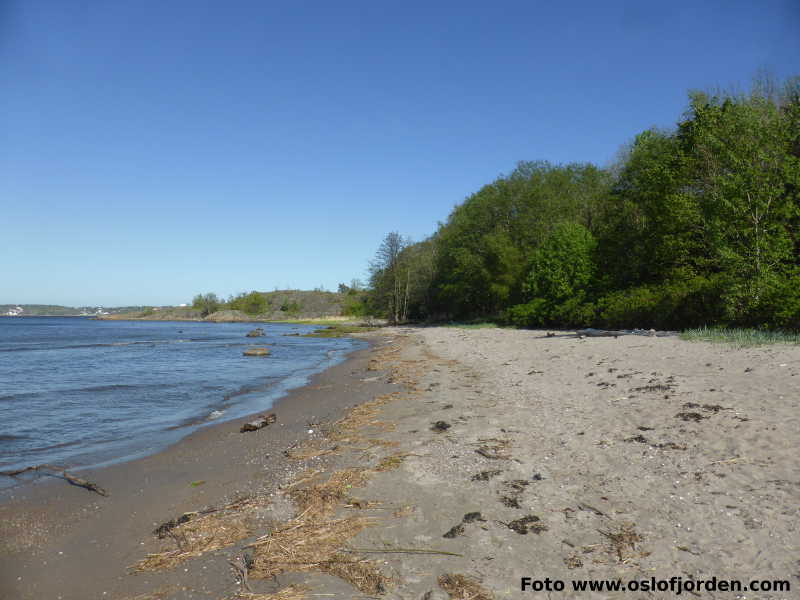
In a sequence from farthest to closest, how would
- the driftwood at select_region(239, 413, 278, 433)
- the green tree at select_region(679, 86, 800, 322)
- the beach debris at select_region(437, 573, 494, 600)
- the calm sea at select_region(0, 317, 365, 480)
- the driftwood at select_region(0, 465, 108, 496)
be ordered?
the green tree at select_region(679, 86, 800, 322), the driftwood at select_region(239, 413, 278, 433), the calm sea at select_region(0, 317, 365, 480), the driftwood at select_region(0, 465, 108, 496), the beach debris at select_region(437, 573, 494, 600)

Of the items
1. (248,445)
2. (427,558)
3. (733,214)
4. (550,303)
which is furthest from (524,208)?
(427,558)

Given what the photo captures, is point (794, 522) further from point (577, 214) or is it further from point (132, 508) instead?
point (577, 214)

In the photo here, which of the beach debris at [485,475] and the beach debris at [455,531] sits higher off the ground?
the beach debris at [485,475]

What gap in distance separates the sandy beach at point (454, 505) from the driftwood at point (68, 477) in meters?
0.18

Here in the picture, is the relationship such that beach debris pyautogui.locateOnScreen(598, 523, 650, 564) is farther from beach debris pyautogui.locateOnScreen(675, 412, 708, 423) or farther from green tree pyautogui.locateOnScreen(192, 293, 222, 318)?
green tree pyautogui.locateOnScreen(192, 293, 222, 318)

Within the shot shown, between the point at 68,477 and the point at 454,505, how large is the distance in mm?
6320

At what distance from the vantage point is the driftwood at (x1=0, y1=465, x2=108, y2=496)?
706 cm

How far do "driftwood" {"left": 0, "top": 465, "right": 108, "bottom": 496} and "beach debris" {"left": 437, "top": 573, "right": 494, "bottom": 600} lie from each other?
18.4ft

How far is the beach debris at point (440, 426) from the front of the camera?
8718mm

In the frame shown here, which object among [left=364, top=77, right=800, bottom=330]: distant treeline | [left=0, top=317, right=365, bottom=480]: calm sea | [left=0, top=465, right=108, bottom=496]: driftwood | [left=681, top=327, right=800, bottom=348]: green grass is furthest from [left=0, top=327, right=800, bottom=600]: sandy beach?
[left=364, top=77, right=800, bottom=330]: distant treeline

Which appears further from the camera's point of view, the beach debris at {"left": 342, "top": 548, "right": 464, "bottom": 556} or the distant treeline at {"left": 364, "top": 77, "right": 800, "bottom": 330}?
the distant treeline at {"left": 364, "top": 77, "right": 800, "bottom": 330}

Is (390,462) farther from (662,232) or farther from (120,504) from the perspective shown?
(662,232)

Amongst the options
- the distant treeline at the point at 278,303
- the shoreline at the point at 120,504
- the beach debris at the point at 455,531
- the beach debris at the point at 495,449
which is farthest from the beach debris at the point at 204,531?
the distant treeline at the point at 278,303

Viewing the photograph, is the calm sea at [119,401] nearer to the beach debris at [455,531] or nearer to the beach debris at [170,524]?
the beach debris at [170,524]
